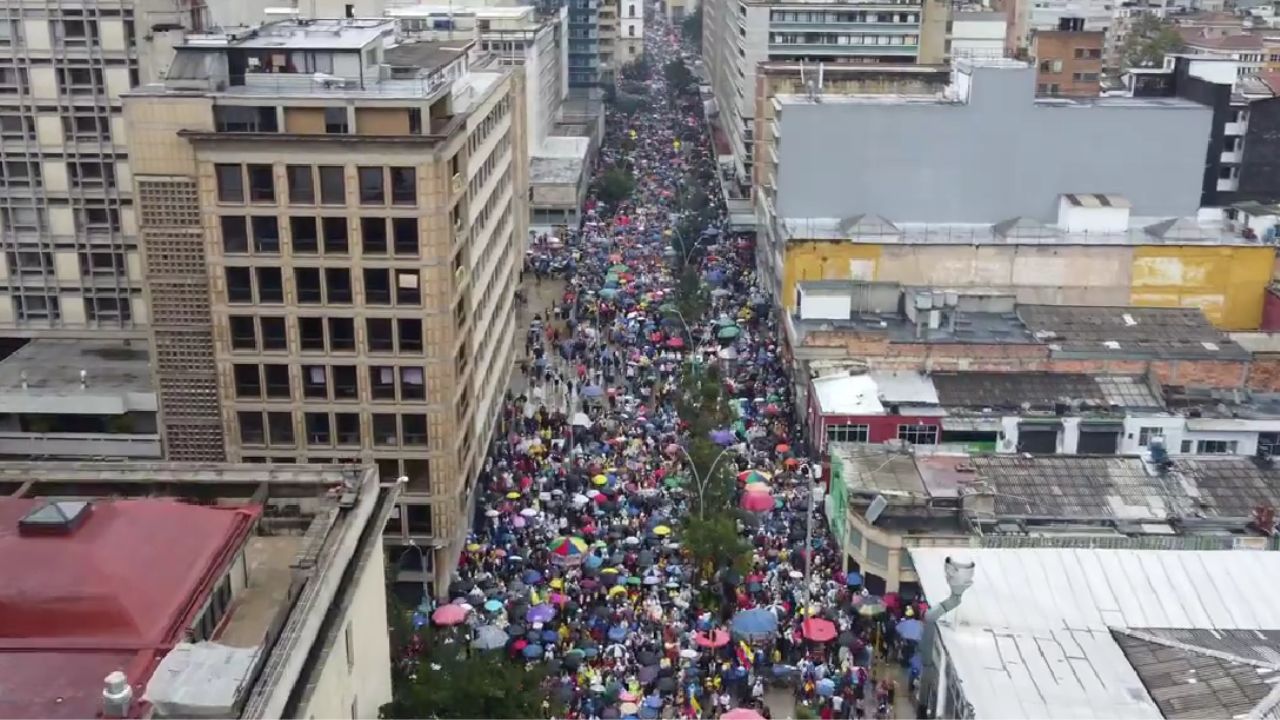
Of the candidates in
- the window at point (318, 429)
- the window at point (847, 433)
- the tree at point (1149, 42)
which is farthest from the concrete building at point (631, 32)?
the window at point (318, 429)

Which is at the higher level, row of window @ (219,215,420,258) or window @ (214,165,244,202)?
window @ (214,165,244,202)

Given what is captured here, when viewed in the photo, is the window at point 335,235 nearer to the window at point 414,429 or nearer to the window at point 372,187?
the window at point 372,187

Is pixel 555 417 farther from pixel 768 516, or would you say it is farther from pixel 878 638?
pixel 878 638

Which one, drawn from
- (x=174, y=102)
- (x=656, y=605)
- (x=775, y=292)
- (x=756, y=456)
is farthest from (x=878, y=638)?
(x=775, y=292)

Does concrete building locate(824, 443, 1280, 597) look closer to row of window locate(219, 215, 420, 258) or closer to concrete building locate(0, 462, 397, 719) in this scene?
row of window locate(219, 215, 420, 258)

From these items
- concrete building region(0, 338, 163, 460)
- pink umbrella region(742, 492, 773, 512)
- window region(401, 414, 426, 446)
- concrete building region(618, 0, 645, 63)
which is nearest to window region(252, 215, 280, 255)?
window region(401, 414, 426, 446)
